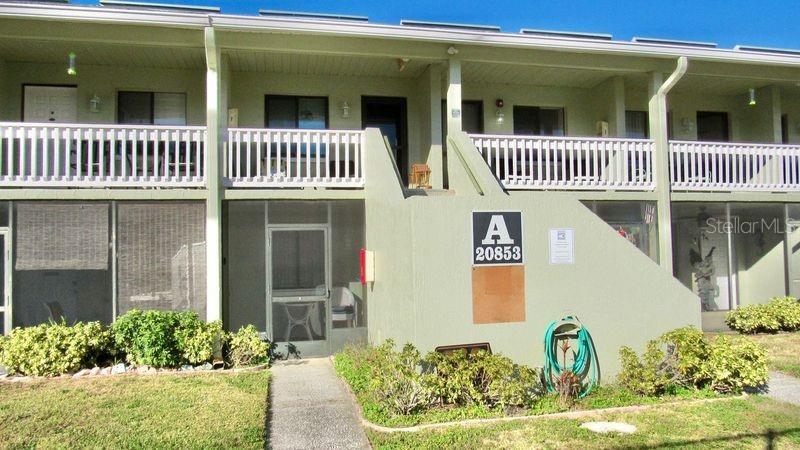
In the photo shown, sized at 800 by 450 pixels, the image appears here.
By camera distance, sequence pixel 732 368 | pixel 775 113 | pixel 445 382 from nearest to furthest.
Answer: pixel 445 382 → pixel 732 368 → pixel 775 113

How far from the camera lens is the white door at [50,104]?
11.7m

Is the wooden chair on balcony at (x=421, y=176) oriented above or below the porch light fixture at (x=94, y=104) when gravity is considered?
below

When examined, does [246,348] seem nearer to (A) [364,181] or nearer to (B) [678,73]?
(A) [364,181]

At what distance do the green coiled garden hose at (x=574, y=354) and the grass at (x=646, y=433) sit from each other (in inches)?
32.5

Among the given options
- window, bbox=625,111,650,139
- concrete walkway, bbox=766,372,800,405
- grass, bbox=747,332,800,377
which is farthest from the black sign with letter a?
window, bbox=625,111,650,139

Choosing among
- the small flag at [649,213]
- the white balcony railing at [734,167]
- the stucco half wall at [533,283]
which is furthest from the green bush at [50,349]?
the white balcony railing at [734,167]

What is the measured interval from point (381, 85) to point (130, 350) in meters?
7.13

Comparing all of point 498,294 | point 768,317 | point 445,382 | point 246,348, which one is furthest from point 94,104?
point 768,317

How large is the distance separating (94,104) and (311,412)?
26.2 feet

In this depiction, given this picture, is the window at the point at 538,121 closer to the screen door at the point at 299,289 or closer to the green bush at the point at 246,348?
the screen door at the point at 299,289

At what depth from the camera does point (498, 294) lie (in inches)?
291

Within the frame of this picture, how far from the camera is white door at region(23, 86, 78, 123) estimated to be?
38.3ft

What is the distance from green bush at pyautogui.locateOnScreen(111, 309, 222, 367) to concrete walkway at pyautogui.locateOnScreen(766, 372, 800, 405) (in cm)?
780

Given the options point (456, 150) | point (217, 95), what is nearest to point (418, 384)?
point (456, 150)
